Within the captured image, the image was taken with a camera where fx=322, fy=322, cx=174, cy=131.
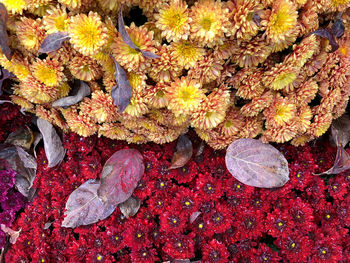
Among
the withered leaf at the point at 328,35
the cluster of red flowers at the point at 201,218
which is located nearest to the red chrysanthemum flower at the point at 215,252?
the cluster of red flowers at the point at 201,218

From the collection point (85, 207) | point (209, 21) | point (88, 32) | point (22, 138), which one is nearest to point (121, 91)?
point (88, 32)

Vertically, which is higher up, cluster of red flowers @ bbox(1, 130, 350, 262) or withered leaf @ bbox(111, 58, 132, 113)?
withered leaf @ bbox(111, 58, 132, 113)

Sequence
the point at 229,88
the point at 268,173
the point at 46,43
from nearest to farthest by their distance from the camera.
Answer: the point at 46,43, the point at 229,88, the point at 268,173

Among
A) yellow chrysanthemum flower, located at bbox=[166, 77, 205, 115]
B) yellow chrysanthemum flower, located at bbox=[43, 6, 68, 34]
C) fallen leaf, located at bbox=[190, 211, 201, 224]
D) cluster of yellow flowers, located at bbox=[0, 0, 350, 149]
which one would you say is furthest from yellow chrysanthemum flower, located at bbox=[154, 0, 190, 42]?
fallen leaf, located at bbox=[190, 211, 201, 224]

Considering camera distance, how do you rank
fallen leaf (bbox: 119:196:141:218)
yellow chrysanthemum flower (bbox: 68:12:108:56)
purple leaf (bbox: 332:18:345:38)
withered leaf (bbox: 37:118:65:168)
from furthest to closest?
withered leaf (bbox: 37:118:65:168) < fallen leaf (bbox: 119:196:141:218) < purple leaf (bbox: 332:18:345:38) < yellow chrysanthemum flower (bbox: 68:12:108:56)

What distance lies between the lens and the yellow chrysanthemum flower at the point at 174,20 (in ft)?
2.79

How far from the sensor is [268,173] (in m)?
1.14

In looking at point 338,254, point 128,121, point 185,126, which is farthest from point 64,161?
point 338,254

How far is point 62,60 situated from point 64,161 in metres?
0.52

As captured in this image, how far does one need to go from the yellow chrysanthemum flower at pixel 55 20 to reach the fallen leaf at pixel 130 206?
633mm

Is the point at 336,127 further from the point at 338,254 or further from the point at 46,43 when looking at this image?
the point at 46,43

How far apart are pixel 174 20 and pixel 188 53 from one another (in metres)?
0.10

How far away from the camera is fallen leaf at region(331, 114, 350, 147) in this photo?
123 centimetres

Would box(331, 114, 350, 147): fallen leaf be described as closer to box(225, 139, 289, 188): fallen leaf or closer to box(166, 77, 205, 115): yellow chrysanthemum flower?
box(225, 139, 289, 188): fallen leaf
